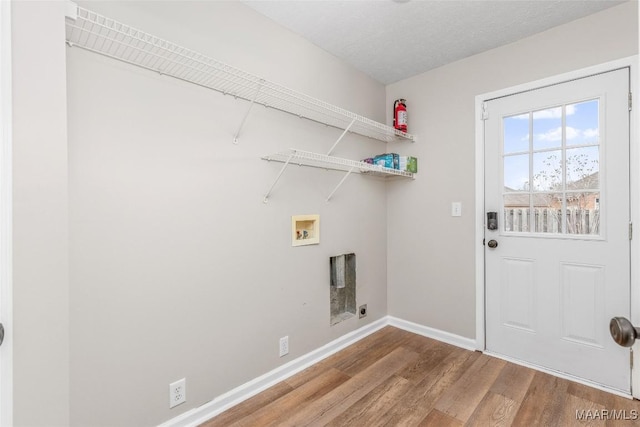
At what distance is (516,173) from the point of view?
7.30ft

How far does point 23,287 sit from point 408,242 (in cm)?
258

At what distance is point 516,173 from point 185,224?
2.34 meters

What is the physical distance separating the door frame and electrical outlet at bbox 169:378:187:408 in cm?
216

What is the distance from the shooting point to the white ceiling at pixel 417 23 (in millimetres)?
1800

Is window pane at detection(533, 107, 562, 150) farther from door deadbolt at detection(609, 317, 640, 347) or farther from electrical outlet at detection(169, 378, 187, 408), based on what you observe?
electrical outlet at detection(169, 378, 187, 408)

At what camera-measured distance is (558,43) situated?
6.64 feet

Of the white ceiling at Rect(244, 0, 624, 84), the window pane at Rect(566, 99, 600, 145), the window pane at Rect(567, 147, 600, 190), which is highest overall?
the white ceiling at Rect(244, 0, 624, 84)

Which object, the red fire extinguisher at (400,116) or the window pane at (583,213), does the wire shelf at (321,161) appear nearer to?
the red fire extinguisher at (400,116)

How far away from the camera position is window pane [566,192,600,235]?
192cm

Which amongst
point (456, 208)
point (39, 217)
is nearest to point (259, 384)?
point (39, 217)

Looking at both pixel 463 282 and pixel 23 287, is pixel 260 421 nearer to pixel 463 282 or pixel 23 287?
pixel 23 287

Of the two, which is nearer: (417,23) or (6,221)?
(6,221)

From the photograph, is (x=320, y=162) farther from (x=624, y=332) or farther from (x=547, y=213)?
(x=624, y=332)

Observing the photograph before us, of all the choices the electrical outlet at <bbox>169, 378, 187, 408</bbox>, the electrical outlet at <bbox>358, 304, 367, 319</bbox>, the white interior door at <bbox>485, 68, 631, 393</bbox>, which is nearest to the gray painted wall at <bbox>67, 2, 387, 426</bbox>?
the electrical outlet at <bbox>169, 378, 187, 408</bbox>
